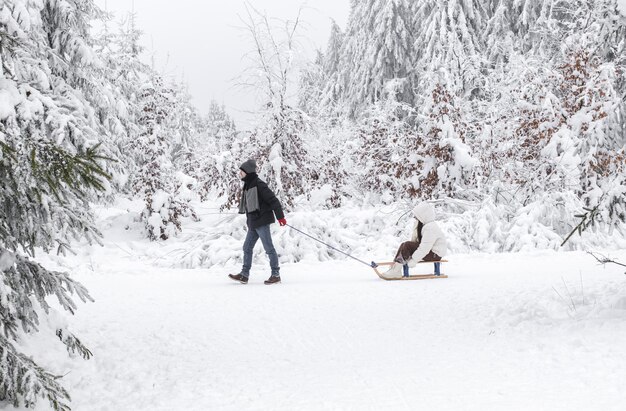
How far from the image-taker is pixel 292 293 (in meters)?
7.33

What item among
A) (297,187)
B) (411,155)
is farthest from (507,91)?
(297,187)

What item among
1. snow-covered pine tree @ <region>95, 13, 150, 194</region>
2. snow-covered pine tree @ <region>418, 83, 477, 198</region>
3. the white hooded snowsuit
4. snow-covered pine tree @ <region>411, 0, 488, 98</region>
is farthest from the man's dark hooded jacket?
snow-covered pine tree @ <region>411, 0, 488, 98</region>

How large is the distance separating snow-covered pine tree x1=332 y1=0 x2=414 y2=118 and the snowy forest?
15.4 feet

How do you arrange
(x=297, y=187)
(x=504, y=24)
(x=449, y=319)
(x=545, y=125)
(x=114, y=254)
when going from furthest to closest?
(x=504, y=24)
(x=114, y=254)
(x=297, y=187)
(x=545, y=125)
(x=449, y=319)

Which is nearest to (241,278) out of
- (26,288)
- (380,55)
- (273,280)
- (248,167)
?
(273,280)

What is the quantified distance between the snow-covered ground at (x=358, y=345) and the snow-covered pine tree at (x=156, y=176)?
8996mm

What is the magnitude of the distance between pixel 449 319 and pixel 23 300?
13.2ft

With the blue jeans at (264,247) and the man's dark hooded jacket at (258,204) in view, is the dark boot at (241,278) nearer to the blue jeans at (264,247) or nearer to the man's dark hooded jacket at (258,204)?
the blue jeans at (264,247)

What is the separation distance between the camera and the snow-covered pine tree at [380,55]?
27234 mm

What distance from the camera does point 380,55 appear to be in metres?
27.4

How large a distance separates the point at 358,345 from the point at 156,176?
13641 mm

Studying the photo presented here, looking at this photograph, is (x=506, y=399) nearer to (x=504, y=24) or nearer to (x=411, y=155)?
(x=411, y=155)

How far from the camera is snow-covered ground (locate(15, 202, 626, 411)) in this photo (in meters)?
3.60

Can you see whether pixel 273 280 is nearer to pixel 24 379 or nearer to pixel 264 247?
pixel 264 247
